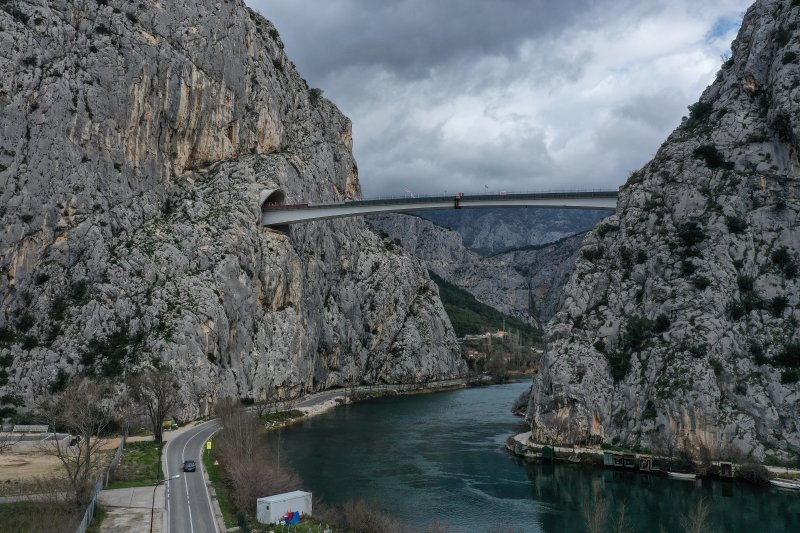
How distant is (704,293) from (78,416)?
5015 cm

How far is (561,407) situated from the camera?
182 feet

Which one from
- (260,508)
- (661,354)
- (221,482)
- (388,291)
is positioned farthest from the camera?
(388,291)

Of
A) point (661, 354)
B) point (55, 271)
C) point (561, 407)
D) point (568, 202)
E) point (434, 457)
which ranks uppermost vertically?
point (568, 202)

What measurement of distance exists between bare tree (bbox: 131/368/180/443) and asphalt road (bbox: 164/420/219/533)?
2344 mm

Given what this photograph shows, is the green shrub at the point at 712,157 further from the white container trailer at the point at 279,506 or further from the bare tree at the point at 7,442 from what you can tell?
the bare tree at the point at 7,442

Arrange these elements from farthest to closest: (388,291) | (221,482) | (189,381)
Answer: (388,291), (189,381), (221,482)

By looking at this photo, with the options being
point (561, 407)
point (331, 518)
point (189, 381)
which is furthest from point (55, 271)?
point (561, 407)

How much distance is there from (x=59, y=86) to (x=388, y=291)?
6404 cm

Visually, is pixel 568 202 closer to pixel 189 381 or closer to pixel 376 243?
pixel 189 381

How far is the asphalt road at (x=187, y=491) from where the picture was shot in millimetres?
31016

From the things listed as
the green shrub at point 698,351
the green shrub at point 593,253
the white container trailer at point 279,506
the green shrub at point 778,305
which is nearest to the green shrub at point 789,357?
the green shrub at point 778,305

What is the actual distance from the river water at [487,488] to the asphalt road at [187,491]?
782cm

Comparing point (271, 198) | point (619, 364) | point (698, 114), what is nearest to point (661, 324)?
point (619, 364)

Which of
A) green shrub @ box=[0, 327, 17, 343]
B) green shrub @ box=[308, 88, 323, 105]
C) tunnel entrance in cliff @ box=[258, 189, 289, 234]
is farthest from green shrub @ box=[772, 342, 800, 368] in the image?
green shrub @ box=[308, 88, 323, 105]
